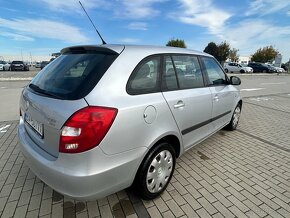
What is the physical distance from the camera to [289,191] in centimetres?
282

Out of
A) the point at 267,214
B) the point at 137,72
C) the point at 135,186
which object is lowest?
the point at 267,214

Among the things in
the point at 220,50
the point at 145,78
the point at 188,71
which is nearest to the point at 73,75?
the point at 145,78

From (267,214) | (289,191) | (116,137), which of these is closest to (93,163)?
(116,137)

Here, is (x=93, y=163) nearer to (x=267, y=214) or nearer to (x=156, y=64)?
(x=156, y=64)

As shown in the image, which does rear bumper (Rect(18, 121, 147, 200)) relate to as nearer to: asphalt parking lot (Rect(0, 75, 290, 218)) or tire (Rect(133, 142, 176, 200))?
tire (Rect(133, 142, 176, 200))

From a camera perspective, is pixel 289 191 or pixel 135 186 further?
pixel 289 191

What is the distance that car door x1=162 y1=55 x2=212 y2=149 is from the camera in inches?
100

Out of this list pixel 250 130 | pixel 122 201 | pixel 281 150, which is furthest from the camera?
pixel 250 130

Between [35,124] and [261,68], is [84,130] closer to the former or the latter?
[35,124]

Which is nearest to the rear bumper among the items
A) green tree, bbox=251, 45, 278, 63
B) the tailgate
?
the tailgate

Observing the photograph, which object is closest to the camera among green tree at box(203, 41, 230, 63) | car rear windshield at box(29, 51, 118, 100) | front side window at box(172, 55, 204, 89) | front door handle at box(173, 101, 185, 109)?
car rear windshield at box(29, 51, 118, 100)

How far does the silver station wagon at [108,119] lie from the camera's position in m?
1.79

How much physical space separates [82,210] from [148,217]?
72 cm

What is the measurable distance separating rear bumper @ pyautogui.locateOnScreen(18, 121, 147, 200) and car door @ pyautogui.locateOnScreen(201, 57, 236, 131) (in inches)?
75.1
